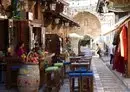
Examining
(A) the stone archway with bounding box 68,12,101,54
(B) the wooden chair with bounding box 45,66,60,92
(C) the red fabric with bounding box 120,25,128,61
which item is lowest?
(B) the wooden chair with bounding box 45,66,60,92

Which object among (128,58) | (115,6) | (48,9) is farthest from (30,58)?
(48,9)

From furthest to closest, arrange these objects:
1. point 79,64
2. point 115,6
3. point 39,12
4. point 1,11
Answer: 1. point 39,12
2. point 115,6
3. point 79,64
4. point 1,11

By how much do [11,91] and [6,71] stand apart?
94cm

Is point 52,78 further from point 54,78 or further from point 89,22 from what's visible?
point 89,22

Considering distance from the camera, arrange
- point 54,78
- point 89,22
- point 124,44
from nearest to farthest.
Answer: point 54,78 < point 124,44 < point 89,22

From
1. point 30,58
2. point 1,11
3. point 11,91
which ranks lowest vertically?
point 11,91

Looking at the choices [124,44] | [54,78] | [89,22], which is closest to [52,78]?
[54,78]

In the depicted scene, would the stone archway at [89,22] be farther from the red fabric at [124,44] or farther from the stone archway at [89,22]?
the red fabric at [124,44]

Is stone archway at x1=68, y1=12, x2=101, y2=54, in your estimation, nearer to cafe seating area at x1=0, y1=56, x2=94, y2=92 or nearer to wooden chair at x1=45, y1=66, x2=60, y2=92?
cafe seating area at x1=0, y1=56, x2=94, y2=92

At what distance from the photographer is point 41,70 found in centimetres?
1281

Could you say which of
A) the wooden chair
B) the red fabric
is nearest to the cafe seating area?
the wooden chair

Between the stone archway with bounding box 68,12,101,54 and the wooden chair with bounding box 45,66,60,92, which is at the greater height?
the stone archway with bounding box 68,12,101,54

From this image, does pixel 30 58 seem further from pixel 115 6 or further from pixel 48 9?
pixel 48 9

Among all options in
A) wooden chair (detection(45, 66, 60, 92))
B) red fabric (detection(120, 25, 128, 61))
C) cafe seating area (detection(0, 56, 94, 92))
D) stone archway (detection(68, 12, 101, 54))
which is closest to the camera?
cafe seating area (detection(0, 56, 94, 92))
